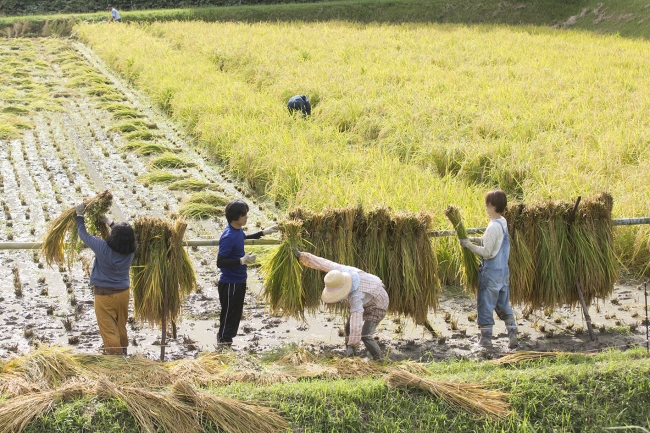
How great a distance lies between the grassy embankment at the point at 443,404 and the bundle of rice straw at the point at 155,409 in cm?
5

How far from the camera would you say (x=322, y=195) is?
7176mm

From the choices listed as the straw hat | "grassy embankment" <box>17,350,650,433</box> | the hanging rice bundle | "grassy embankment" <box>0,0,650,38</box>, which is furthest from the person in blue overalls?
"grassy embankment" <box>0,0,650,38</box>

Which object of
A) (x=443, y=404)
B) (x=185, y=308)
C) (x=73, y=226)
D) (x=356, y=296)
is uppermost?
(x=73, y=226)

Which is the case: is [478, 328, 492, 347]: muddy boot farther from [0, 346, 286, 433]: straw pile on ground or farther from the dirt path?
[0, 346, 286, 433]: straw pile on ground

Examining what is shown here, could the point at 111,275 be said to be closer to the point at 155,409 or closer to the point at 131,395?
the point at 131,395

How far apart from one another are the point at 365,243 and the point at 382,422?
4.73 ft

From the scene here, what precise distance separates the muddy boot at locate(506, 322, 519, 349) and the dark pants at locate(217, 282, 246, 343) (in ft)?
5.30

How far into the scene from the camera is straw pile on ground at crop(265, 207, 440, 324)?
4.87 metres

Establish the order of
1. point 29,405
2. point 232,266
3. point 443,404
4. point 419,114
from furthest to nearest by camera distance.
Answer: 1. point 419,114
2. point 232,266
3. point 443,404
4. point 29,405

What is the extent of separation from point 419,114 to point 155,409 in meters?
7.06

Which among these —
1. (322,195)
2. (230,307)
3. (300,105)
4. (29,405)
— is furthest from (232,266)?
(300,105)

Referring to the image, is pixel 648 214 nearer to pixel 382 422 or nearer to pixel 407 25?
pixel 382 422

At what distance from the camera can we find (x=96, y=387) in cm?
382

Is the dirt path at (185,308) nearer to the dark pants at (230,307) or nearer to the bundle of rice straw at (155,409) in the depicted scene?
the dark pants at (230,307)
